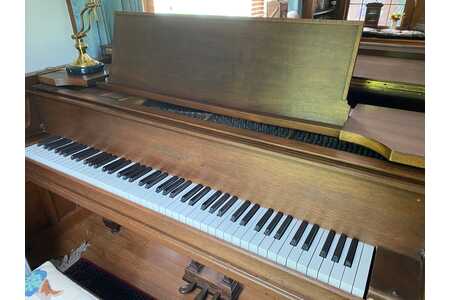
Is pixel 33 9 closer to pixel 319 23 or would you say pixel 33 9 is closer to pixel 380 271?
pixel 319 23

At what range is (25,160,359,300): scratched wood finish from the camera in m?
1.00

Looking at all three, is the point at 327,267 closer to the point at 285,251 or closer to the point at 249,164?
the point at 285,251

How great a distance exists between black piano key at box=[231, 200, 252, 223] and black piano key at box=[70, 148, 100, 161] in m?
0.92

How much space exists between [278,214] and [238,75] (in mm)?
589

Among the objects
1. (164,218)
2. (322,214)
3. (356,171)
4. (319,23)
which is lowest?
(164,218)

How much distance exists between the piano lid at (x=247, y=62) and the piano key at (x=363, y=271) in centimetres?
43

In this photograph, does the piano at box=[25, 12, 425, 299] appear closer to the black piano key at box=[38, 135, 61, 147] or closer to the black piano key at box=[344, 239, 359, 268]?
the black piano key at box=[344, 239, 359, 268]

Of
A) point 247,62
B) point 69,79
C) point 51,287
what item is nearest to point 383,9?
point 247,62

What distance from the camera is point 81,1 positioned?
2092 mm

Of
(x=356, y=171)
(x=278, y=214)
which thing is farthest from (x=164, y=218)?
(x=356, y=171)

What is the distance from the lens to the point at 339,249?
3.28 feet

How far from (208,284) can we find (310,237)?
36.6 inches

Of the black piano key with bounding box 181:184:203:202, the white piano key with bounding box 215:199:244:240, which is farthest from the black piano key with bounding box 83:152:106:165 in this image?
the white piano key with bounding box 215:199:244:240
